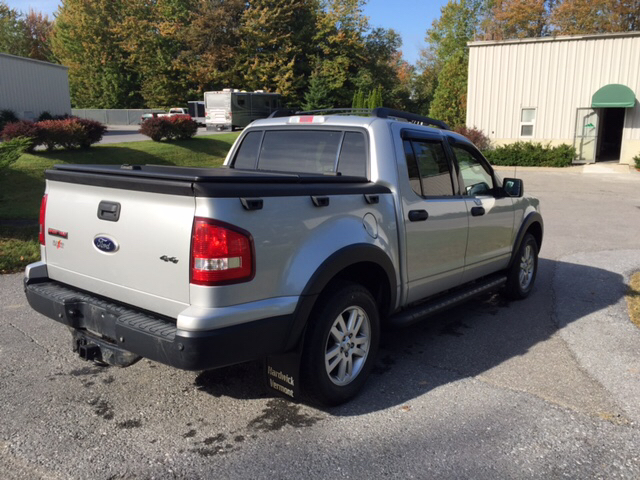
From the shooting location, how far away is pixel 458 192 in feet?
16.2

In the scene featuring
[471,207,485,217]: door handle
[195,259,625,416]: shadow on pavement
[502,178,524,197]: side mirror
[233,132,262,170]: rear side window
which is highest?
[233,132,262,170]: rear side window

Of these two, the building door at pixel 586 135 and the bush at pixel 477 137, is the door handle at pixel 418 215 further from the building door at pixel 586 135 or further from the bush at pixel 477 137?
→ the building door at pixel 586 135

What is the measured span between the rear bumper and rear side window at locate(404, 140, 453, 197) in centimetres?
178

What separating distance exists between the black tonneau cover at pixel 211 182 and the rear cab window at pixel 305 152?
36cm

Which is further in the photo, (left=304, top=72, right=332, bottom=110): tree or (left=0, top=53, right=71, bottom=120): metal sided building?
(left=304, top=72, right=332, bottom=110): tree

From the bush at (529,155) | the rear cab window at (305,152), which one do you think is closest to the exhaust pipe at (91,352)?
the rear cab window at (305,152)

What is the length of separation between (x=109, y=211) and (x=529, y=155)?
2295 centimetres

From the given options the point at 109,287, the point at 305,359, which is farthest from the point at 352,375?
the point at 109,287

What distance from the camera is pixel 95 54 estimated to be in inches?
1984

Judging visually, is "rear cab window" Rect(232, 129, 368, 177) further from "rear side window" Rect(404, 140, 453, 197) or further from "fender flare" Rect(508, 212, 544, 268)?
"fender flare" Rect(508, 212, 544, 268)

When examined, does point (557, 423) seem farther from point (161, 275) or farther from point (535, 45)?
point (535, 45)

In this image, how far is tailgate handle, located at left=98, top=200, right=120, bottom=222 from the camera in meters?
3.27

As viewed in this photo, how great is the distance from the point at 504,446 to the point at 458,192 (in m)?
2.37

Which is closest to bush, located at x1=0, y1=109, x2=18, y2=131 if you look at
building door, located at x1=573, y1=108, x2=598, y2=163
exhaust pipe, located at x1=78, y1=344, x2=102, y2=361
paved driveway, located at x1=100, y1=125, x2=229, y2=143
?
paved driveway, located at x1=100, y1=125, x2=229, y2=143
